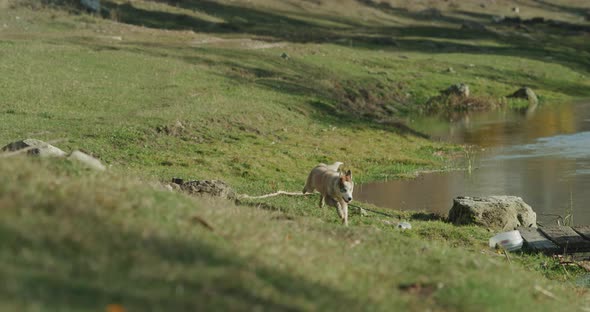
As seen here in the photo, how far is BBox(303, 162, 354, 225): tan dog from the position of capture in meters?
19.8

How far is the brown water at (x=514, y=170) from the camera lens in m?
30.4

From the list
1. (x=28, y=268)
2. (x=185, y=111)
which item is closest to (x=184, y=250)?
(x=28, y=268)

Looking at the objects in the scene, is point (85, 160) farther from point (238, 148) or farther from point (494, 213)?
point (238, 148)

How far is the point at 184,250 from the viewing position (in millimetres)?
10656

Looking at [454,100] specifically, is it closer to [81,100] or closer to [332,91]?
[332,91]

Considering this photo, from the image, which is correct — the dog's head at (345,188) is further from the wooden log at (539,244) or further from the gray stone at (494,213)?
the gray stone at (494,213)

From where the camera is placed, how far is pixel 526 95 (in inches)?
2554

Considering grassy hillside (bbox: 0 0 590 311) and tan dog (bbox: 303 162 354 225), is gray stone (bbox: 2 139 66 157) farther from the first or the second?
tan dog (bbox: 303 162 354 225)

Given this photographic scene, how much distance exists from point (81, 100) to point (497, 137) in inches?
874

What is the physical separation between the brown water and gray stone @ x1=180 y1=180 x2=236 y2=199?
29.2ft

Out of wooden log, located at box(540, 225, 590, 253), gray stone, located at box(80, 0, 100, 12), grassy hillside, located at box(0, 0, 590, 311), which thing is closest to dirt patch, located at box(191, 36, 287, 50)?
grassy hillside, located at box(0, 0, 590, 311)

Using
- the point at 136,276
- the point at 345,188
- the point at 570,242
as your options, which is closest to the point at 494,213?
the point at 570,242

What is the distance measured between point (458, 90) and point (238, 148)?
103 ft

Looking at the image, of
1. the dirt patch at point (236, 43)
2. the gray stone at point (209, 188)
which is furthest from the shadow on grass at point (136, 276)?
the dirt patch at point (236, 43)
